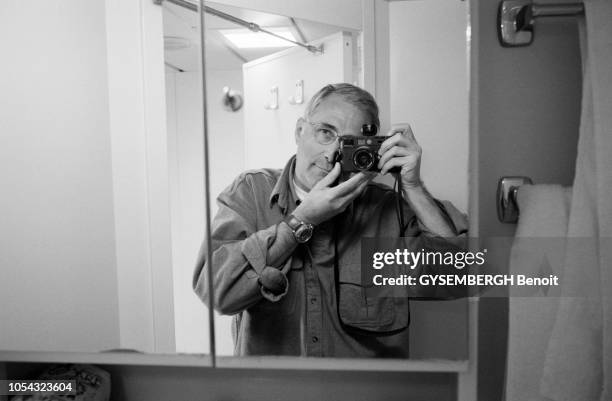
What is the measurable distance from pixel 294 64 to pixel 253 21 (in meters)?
0.09

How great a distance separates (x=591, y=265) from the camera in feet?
1.63

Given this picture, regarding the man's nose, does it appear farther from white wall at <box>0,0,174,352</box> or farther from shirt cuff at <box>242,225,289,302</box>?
white wall at <box>0,0,174,352</box>

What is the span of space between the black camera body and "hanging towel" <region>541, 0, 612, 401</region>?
25 cm

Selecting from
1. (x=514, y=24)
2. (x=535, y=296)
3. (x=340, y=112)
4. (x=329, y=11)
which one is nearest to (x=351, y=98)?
(x=340, y=112)

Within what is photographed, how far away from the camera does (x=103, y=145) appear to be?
0.60 metres

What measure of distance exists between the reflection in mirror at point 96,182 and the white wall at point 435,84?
29 centimetres

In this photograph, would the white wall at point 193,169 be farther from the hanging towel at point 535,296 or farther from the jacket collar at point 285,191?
the hanging towel at point 535,296

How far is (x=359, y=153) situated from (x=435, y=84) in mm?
143

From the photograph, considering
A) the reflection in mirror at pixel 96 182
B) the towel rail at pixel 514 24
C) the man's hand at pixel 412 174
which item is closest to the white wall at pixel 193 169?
the reflection in mirror at pixel 96 182

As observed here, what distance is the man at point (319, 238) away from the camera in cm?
55

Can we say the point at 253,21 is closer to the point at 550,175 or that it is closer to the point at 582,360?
the point at 550,175

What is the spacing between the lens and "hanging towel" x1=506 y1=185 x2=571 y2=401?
1.66ft

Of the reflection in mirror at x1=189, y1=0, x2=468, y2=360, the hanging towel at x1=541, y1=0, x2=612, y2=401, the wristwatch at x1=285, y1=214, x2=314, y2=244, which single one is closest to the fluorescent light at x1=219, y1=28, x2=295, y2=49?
the reflection in mirror at x1=189, y1=0, x2=468, y2=360

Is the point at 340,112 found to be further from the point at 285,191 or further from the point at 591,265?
the point at 591,265
